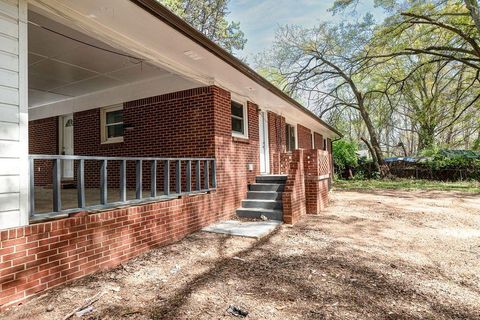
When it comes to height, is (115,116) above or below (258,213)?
above

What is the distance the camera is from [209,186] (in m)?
6.00

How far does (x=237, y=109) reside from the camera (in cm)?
761

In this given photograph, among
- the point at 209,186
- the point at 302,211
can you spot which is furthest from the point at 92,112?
the point at 302,211

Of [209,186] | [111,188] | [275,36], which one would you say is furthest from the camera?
[275,36]

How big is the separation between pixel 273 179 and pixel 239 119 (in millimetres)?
1851

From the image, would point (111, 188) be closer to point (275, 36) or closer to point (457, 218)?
point (457, 218)

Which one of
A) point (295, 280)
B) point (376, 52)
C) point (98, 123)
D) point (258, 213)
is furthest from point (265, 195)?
point (376, 52)

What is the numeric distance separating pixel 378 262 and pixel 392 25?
13380 millimetres

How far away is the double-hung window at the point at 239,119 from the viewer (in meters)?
7.40

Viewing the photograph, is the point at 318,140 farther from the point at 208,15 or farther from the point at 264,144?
the point at 208,15

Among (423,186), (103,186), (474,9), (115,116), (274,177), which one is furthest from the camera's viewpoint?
(423,186)

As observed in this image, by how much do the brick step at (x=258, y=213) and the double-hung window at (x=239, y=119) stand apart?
196 cm

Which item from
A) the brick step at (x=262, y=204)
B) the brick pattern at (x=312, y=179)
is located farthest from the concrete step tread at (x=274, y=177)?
the brick step at (x=262, y=204)

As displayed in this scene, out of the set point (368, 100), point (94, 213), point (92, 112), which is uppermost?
point (368, 100)
